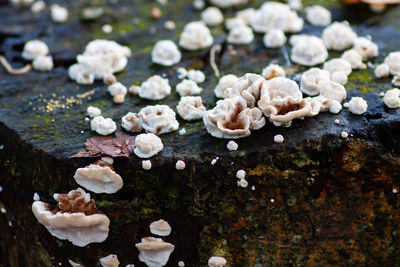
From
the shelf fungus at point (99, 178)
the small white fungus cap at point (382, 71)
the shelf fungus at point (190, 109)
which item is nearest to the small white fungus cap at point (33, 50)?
the shelf fungus at point (190, 109)

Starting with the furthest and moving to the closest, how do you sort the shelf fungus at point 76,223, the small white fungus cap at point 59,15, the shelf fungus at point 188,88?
the small white fungus cap at point 59,15, the shelf fungus at point 188,88, the shelf fungus at point 76,223

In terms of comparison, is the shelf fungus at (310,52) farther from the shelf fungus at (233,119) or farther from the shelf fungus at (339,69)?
the shelf fungus at (233,119)

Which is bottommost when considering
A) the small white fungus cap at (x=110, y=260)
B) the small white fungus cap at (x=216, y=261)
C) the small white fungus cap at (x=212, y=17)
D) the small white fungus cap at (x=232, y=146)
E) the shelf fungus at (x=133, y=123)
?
the small white fungus cap at (x=110, y=260)

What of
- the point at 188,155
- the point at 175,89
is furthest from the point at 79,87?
the point at 188,155

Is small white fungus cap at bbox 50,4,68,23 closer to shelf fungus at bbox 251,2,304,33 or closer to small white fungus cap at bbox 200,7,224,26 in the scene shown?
small white fungus cap at bbox 200,7,224,26

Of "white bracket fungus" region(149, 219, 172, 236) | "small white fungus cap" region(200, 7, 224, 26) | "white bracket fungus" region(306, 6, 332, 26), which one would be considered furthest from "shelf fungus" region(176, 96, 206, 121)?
"white bracket fungus" region(306, 6, 332, 26)

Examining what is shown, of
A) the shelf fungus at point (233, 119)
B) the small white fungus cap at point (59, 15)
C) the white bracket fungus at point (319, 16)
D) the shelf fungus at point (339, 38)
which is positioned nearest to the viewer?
the shelf fungus at point (233, 119)
